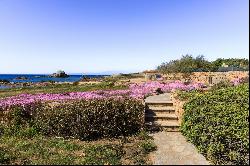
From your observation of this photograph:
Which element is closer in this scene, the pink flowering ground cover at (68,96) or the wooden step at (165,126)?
the wooden step at (165,126)

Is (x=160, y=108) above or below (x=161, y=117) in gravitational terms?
above

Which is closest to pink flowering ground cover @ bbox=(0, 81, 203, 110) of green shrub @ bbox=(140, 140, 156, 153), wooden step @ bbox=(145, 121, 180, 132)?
wooden step @ bbox=(145, 121, 180, 132)

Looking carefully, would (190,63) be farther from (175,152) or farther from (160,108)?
(175,152)

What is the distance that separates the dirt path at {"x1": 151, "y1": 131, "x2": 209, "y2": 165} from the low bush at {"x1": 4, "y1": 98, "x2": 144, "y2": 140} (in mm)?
1290

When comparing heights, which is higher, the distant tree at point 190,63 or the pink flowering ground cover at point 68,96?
the distant tree at point 190,63

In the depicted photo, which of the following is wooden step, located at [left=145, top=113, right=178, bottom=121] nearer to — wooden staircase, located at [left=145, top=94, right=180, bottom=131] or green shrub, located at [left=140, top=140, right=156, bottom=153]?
wooden staircase, located at [left=145, top=94, right=180, bottom=131]

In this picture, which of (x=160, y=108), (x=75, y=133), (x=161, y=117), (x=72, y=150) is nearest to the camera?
(x=72, y=150)

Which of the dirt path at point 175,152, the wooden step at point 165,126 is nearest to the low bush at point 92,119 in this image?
the wooden step at point 165,126

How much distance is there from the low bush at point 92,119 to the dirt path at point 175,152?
1290 millimetres

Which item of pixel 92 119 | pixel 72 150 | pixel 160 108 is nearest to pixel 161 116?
pixel 160 108

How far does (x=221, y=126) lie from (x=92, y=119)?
16.5ft

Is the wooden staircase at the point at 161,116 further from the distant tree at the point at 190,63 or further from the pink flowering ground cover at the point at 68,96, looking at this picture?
the distant tree at the point at 190,63

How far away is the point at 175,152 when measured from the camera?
32.8 ft

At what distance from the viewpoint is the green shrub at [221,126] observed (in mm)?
8773
